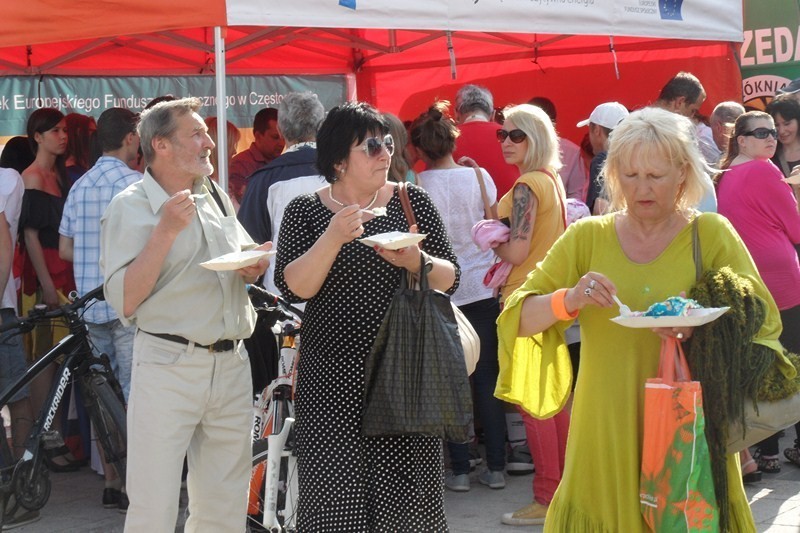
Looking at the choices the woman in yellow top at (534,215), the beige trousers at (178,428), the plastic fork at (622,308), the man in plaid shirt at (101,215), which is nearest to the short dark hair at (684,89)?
the woman in yellow top at (534,215)

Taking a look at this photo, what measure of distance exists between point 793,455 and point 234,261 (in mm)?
4342

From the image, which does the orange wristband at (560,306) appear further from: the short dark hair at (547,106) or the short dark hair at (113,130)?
the short dark hair at (547,106)

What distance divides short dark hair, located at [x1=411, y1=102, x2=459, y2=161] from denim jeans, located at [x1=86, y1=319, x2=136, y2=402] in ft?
6.23

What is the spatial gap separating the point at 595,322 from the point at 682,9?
517cm

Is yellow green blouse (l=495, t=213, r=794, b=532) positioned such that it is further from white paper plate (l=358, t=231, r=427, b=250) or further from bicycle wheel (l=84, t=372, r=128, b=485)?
bicycle wheel (l=84, t=372, r=128, b=485)

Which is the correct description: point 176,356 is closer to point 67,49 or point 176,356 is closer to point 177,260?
point 177,260

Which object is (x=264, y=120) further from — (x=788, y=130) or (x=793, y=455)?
(x=793, y=455)

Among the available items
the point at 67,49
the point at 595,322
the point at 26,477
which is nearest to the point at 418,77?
the point at 67,49

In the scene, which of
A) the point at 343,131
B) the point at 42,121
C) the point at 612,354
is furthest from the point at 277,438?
the point at 42,121

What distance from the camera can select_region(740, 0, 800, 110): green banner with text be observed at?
991 cm

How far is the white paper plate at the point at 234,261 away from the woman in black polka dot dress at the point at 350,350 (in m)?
0.09

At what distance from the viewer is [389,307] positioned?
3.92 meters

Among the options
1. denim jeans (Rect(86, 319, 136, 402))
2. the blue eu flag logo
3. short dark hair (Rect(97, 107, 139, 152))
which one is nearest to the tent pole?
short dark hair (Rect(97, 107, 139, 152))

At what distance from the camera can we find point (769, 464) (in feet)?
22.2
